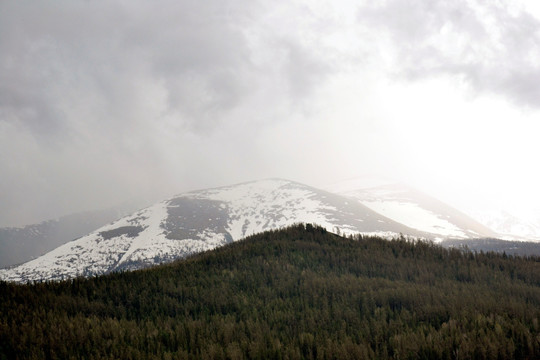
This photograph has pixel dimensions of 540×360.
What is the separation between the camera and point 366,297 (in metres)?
14.0

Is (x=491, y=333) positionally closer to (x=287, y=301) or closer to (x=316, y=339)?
(x=316, y=339)

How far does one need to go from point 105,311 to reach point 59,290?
3789mm

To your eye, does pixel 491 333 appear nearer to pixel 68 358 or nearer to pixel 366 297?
pixel 366 297

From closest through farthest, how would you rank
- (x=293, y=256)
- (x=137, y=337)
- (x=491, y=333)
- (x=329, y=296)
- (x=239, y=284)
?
1. (x=491, y=333)
2. (x=137, y=337)
3. (x=329, y=296)
4. (x=239, y=284)
5. (x=293, y=256)

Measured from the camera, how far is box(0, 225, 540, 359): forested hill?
891 centimetres

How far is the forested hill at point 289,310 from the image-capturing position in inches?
351

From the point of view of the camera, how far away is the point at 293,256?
21.6m

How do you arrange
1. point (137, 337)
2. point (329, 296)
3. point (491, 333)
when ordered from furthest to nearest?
1. point (329, 296)
2. point (137, 337)
3. point (491, 333)

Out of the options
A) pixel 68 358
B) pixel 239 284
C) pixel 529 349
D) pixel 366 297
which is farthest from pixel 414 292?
pixel 68 358

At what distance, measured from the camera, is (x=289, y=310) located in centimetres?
1275

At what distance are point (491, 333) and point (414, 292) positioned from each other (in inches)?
194

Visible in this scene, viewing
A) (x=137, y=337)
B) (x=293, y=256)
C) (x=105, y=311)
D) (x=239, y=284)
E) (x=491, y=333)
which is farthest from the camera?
(x=293, y=256)

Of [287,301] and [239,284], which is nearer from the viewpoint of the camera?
[287,301]

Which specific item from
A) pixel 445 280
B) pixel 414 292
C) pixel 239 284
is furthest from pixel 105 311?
pixel 445 280
